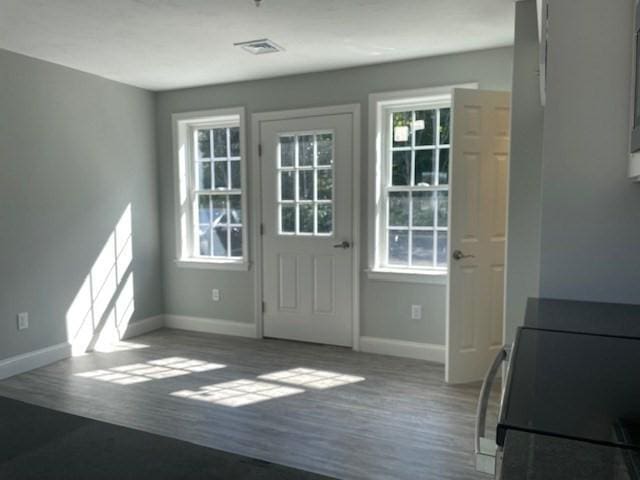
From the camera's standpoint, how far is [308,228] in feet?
14.2

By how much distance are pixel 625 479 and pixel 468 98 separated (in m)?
3.07

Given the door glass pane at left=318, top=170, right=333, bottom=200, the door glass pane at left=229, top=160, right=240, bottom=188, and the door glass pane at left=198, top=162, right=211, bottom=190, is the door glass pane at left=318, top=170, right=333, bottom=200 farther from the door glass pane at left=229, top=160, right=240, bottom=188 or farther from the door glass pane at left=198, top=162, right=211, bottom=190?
the door glass pane at left=198, top=162, right=211, bottom=190

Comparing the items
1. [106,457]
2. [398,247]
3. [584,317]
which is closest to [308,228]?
[398,247]

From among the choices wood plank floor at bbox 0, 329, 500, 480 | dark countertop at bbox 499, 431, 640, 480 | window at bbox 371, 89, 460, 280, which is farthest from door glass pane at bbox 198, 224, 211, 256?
dark countertop at bbox 499, 431, 640, 480

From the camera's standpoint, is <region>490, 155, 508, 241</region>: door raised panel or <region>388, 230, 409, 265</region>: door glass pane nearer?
<region>490, 155, 508, 241</region>: door raised panel

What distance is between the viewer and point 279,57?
370 centimetres

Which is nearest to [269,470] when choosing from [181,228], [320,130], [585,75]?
[585,75]

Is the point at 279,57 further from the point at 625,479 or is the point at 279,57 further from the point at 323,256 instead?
the point at 625,479

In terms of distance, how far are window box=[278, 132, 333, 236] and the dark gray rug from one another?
359cm

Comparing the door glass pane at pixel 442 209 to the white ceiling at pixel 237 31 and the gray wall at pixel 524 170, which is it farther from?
the white ceiling at pixel 237 31

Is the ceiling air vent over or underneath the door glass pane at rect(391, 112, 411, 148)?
over

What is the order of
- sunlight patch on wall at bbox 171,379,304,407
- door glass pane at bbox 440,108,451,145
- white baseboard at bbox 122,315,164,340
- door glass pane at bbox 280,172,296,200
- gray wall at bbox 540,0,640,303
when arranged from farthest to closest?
white baseboard at bbox 122,315,164,340 < door glass pane at bbox 280,172,296,200 < door glass pane at bbox 440,108,451,145 < sunlight patch on wall at bbox 171,379,304,407 < gray wall at bbox 540,0,640,303

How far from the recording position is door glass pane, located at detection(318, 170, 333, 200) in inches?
165

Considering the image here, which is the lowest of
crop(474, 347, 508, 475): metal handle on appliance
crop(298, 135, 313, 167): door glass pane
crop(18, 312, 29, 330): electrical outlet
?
crop(18, 312, 29, 330): electrical outlet
